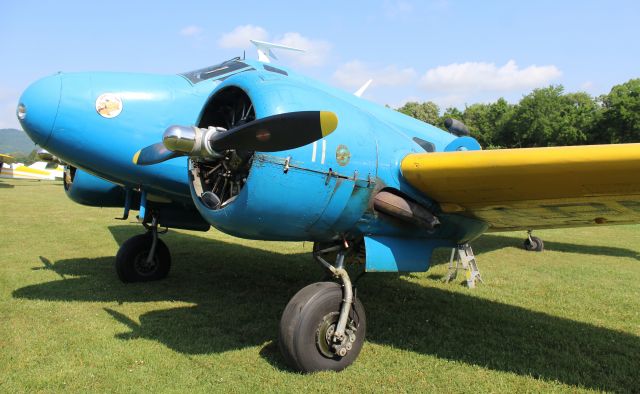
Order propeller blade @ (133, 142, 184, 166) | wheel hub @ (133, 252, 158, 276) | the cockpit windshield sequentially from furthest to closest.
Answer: wheel hub @ (133, 252, 158, 276), the cockpit windshield, propeller blade @ (133, 142, 184, 166)

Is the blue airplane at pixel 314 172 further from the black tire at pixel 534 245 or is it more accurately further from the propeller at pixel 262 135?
the black tire at pixel 534 245

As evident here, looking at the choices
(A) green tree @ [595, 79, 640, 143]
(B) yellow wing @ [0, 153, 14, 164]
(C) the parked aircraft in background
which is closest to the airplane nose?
(B) yellow wing @ [0, 153, 14, 164]

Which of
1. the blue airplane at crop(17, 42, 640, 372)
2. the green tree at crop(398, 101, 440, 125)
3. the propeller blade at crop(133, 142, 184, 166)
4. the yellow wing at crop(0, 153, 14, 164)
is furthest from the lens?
the green tree at crop(398, 101, 440, 125)

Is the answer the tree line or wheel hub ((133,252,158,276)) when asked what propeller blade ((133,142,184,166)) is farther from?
the tree line

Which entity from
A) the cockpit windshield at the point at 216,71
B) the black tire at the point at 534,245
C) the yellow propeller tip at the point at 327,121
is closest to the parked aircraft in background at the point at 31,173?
the black tire at the point at 534,245

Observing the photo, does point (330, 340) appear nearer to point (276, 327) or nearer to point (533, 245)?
point (276, 327)

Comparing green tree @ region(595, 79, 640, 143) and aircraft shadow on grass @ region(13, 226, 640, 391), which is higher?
green tree @ region(595, 79, 640, 143)

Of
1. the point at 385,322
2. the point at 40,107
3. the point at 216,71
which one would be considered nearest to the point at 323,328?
the point at 385,322

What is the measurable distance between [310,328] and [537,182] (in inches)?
90.9

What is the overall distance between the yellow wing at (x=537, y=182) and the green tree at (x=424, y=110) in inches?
2547

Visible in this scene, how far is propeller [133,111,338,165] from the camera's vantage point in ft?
11.1

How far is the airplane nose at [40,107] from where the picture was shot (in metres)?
4.39

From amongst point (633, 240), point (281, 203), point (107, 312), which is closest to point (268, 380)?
point (281, 203)

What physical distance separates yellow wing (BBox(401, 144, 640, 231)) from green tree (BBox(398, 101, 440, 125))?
64704mm
